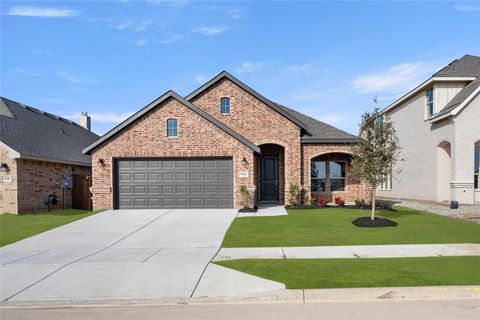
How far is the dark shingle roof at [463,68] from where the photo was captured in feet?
72.4

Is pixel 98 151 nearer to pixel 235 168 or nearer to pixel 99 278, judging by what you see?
pixel 235 168

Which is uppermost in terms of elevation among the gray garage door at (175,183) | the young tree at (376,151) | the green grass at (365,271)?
the young tree at (376,151)

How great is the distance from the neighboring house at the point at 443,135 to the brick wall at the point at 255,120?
19.2 feet

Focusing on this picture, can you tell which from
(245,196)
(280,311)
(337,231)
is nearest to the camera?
(280,311)

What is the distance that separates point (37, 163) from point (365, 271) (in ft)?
62.0

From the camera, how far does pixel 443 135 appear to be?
832 inches

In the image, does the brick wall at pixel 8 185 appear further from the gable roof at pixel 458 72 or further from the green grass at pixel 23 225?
the gable roof at pixel 458 72

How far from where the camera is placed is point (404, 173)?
2661 cm

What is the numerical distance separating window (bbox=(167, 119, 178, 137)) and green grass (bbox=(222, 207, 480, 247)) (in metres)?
5.97

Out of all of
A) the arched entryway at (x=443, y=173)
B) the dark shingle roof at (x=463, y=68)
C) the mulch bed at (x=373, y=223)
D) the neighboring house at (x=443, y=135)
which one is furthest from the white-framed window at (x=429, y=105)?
the mulch bed at (x=373, y=223)

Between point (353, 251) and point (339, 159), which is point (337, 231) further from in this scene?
point (339, 159)

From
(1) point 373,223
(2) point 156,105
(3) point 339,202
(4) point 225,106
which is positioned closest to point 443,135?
(3) point 339,202

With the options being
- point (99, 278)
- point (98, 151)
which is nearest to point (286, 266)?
point (99, 278)

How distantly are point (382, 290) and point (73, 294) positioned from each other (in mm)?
5286
